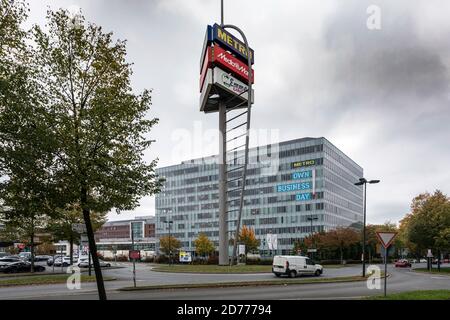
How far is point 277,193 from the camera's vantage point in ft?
412

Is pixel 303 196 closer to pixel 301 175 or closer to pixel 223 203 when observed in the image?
pixel 301 175

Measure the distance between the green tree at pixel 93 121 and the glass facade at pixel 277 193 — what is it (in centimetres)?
8685

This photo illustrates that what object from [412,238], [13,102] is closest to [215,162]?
[412,238]

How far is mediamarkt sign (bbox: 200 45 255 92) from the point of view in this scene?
42.6 metres

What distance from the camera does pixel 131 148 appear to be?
15.7 meters

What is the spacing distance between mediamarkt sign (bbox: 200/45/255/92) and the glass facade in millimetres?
59222

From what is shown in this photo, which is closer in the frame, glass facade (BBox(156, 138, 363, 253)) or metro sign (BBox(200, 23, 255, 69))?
metro sign (BBox(200, 23, 255, 69))

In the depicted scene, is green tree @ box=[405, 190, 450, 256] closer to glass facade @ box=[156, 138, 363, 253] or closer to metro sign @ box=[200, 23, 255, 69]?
metro sign @ box=[200, 23, 255, 69]

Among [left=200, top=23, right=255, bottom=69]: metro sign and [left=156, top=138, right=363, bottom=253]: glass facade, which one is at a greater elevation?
[left=200, top=23, right=255, bottom=69]: metro sign

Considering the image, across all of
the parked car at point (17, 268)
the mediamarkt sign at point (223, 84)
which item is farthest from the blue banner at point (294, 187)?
the parked car at point (17, 268)

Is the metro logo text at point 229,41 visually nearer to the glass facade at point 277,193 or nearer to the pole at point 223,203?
the pole at point 223,203

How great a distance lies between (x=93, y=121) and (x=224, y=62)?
100 ft

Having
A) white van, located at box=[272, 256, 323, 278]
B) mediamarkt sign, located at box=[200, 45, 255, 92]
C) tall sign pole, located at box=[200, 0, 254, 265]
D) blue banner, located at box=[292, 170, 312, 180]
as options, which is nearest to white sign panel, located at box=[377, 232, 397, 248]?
white van, located at box=[272, 256, 323, 278]
